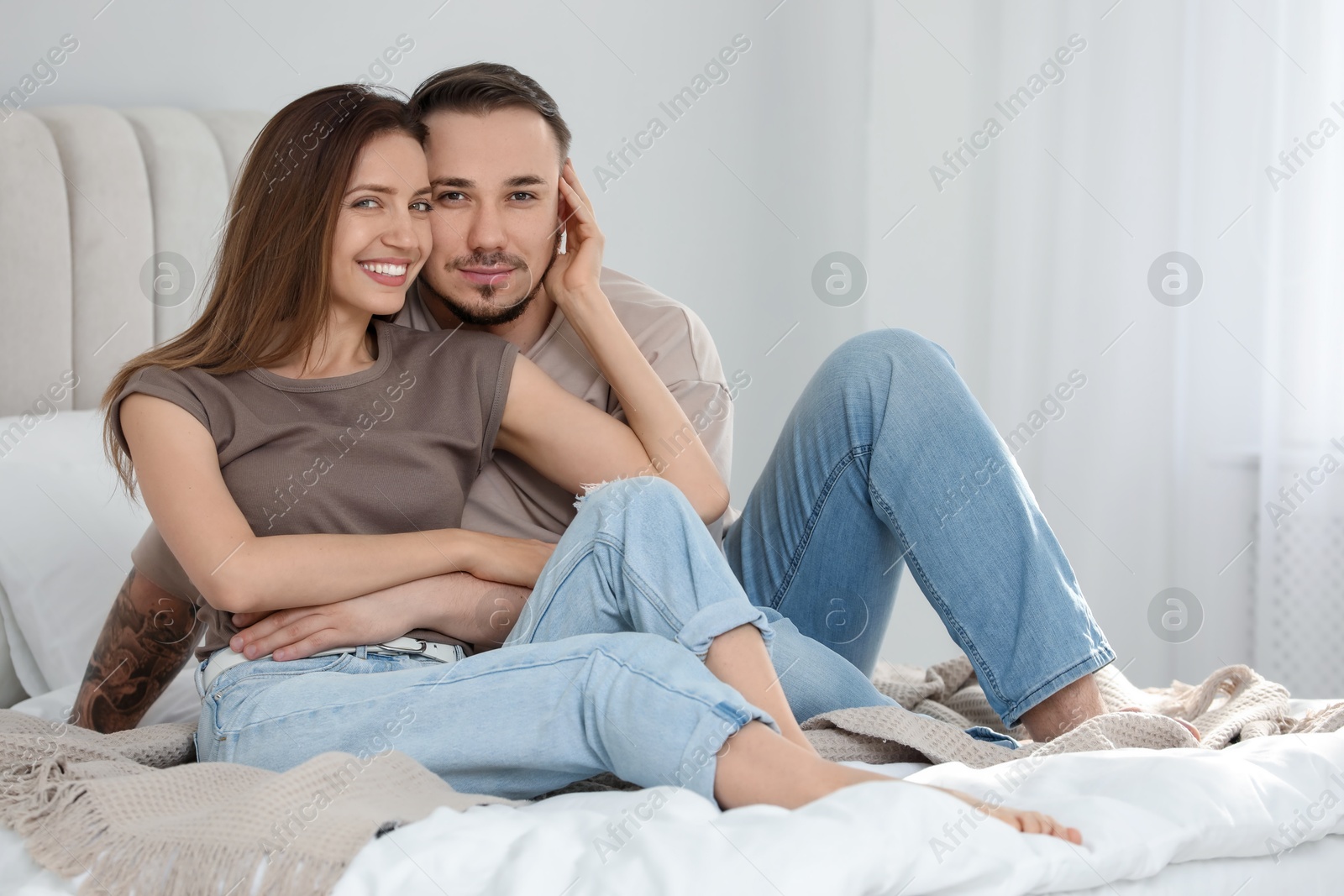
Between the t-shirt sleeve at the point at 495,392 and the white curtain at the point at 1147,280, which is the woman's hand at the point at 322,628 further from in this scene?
the white curtain at the point at 1147,280

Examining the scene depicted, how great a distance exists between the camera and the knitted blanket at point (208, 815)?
778 mm

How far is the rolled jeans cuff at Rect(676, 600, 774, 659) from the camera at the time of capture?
998mm

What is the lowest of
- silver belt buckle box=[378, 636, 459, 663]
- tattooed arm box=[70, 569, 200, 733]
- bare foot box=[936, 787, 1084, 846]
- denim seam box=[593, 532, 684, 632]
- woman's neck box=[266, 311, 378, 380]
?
tattooed arm box=[70, 569, 200, 733]

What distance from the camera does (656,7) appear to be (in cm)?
285

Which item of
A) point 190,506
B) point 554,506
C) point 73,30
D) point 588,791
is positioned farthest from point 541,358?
point 73,30

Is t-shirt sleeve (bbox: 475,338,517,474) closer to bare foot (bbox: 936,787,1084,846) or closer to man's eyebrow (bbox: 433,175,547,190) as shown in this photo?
man's eyebrow (bbox: 433,175,547,190)

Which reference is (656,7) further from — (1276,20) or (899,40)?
(1276,20)

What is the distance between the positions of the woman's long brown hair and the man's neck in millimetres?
240

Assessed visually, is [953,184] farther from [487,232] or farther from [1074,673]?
[1074,673]

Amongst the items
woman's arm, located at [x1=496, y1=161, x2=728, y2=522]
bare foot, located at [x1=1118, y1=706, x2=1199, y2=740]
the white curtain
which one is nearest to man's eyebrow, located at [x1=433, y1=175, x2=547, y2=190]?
woman's arm, located at [x1=496, y1=161, x2=728, y2=522]

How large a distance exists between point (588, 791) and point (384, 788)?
22 centimetres

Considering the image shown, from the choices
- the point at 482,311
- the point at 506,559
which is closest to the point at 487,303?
the point at 482,311

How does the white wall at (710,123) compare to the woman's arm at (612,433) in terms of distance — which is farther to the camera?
the white wall at (710,123)

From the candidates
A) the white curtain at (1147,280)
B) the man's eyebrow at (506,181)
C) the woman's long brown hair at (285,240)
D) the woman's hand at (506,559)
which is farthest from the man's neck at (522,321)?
the white curtain at (1147,280)
